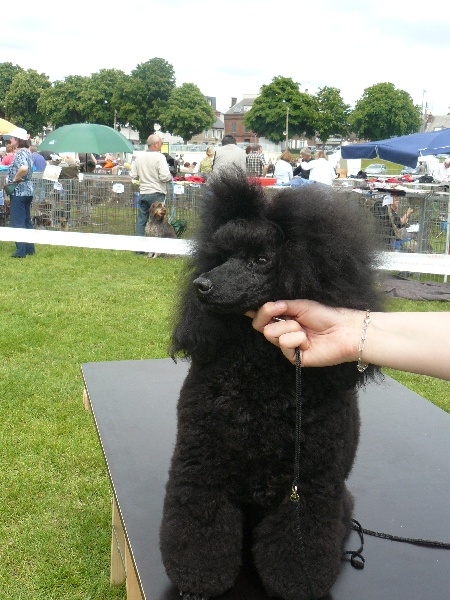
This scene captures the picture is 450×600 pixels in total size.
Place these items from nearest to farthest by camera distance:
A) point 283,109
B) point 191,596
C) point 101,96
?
point 191,596, point 101,96, point 283,109

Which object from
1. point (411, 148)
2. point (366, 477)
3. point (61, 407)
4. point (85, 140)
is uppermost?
point (85, 140)

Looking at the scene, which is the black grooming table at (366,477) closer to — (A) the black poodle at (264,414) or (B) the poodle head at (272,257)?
(A) the black poodle at (264,414)

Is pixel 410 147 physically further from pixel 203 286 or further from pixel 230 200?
pixel 203 286

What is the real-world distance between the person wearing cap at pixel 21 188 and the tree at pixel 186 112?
51.3 m

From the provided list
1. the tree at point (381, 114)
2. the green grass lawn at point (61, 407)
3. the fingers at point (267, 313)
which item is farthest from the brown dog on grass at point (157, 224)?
the tree at point (381, 114)

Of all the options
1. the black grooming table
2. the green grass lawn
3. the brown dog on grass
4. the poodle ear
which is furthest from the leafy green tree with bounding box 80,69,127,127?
the poodle ear

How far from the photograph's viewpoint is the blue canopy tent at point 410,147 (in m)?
9.41

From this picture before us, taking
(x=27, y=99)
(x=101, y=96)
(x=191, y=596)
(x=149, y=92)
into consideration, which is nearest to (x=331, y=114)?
(x=149, y=92)

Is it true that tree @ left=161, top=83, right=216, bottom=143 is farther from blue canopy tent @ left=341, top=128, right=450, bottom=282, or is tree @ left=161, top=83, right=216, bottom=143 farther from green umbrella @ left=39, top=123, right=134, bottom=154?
blue canopy tent @ left=341, top=128, right=450, bottom=282

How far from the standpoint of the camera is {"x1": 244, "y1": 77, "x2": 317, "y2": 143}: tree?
6462 cm

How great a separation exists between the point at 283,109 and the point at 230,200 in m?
66.6

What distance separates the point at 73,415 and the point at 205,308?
8.78 feet

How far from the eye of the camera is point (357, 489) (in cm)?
202

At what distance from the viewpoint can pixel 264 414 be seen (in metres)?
1.41
